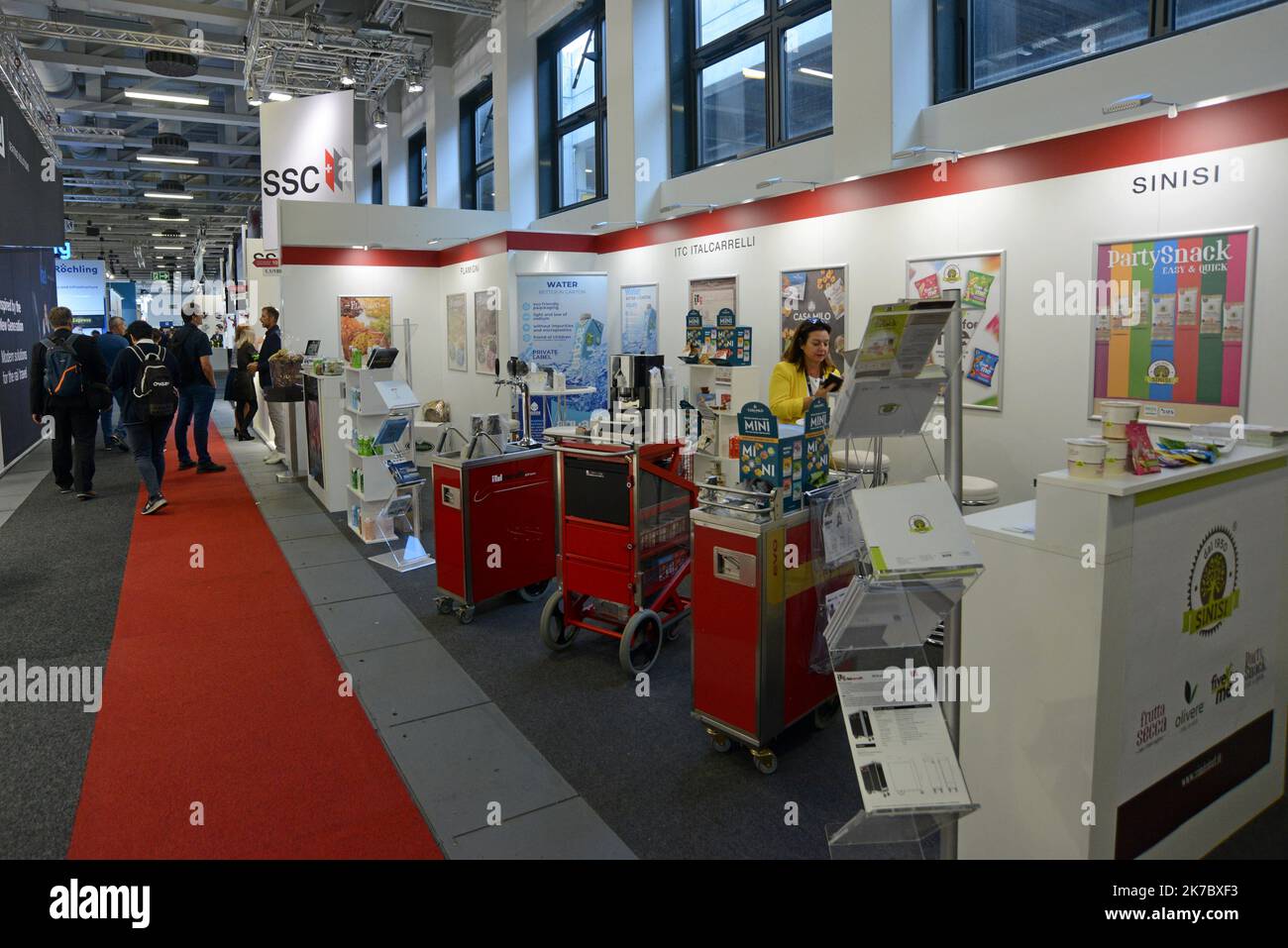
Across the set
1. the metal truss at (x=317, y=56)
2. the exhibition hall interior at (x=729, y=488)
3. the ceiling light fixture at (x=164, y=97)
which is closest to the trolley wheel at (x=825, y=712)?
the exhibition hall interior at (x=729, y=488)

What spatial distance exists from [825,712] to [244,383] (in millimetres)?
10538

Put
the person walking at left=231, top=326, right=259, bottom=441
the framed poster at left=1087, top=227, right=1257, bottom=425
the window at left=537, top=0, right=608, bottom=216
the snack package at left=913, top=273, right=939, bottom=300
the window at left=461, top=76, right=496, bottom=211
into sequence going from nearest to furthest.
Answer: the framed poster at left=1087, top=227, right=1257, bottom=425 → the snack package at left=913, top=273, right=939, bottom=300 → the window at left=537, top=0, right=608, bottom=216 → the person walking at left=231, top=326, right=259, bottom=441 → the window at left=461, top=76, right=496, bottom=211

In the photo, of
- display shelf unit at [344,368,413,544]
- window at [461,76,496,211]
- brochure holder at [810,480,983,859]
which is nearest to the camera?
brochure holder at [810,480,983,859]

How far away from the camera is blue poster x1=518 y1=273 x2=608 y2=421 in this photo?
9.17 meters

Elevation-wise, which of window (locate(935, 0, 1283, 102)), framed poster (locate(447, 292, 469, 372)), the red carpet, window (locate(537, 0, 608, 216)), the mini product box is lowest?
the red carpet

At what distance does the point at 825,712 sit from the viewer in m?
3.47

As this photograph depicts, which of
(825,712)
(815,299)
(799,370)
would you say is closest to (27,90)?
(815,299)

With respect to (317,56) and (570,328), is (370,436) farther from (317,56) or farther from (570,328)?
(317,56)

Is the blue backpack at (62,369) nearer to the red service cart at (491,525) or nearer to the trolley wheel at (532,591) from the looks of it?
the red service cart at (491,525)

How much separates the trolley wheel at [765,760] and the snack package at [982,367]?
3102 millimetres

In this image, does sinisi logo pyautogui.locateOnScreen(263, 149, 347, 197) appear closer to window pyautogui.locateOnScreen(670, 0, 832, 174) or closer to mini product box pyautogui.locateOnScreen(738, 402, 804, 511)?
window pyautogui.locateOnScreen(670, 0, 832, 174)

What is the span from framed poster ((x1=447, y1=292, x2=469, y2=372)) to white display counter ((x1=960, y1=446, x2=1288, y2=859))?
8.99 meters

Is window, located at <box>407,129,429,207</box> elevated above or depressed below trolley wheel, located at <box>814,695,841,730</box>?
above

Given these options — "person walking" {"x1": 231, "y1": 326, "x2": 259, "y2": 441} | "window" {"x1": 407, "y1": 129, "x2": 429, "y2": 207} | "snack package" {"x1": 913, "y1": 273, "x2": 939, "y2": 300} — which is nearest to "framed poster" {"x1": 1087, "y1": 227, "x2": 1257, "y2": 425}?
"snack package" {"x1": 913, "y1": 273, "x2": 939, "y2": 300}
